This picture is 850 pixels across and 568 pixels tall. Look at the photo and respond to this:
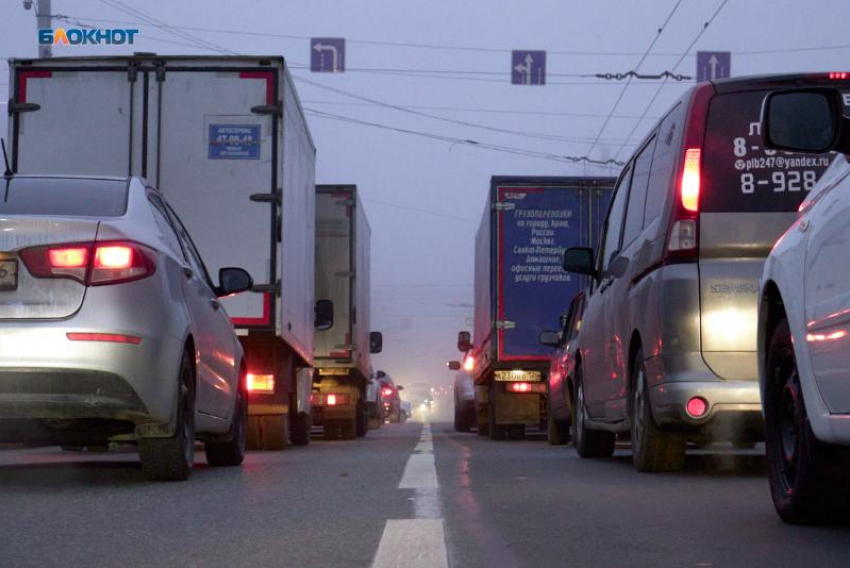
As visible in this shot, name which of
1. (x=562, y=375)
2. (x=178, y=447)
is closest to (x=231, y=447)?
(x=178, y=447)

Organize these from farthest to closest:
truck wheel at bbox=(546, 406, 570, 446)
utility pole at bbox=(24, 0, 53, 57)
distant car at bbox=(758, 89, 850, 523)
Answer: utility pole at bbox=(24, 0, 53, 57), truck wheel at bbox=(546, 406, 570, 446), distant car at bbox=(758, 89, 850, 523)

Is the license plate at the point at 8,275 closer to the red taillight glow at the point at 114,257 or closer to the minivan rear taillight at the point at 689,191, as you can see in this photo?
the red taillight glow at the point at 114,257

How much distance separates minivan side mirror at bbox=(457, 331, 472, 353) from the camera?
2892 centimetres

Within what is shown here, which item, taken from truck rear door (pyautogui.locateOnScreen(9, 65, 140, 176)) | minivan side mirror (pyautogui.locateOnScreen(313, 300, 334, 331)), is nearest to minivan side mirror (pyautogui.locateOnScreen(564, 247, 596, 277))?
truck rear door (pyautogui.locateOnScreen(9, 65, 140, 176))

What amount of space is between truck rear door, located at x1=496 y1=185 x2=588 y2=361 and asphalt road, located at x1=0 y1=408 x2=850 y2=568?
405 inches

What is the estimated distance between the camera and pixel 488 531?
5.63 m

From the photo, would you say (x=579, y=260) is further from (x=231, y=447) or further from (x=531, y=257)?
(x=531, y=257)

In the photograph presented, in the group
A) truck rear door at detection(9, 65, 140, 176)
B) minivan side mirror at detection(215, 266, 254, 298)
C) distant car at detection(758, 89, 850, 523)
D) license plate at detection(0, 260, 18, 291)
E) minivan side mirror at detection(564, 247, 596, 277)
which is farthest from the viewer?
truck rear door at detection(9, 65, 140, 176)

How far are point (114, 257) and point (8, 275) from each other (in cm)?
52

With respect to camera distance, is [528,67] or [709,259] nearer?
[709,259]

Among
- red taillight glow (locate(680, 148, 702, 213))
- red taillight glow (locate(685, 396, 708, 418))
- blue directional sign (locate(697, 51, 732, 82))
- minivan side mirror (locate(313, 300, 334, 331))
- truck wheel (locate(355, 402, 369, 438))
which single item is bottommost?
truck wheel (locate(355, 402, 369, 438))

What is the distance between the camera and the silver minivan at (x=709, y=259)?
7961 mm

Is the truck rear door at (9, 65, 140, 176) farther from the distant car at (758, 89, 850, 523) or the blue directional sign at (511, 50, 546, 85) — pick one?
the blue directional sign at (511, 50, 546, 85)

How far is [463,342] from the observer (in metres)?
29.2
